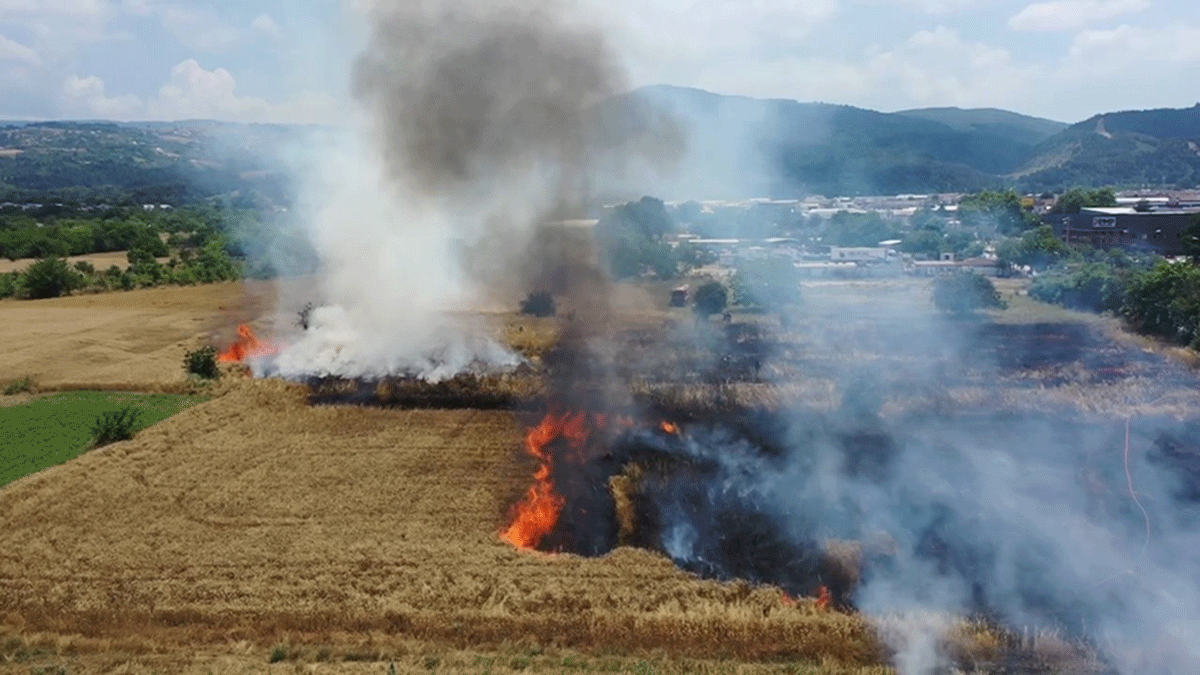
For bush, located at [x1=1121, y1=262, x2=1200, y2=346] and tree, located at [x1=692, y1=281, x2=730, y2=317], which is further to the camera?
tree, located at [x1=692, y1=281, x2=730, y2=317]

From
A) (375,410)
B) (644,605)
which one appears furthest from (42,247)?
(644,605)

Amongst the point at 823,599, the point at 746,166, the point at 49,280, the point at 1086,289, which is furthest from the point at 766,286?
the point at 746,166

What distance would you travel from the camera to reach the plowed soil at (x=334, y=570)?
1445 centimetres

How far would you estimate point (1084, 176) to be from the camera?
182875 millimetres

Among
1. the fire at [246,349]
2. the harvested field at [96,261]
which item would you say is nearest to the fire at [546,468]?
the fire at [246,349]

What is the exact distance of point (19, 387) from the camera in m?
32.6

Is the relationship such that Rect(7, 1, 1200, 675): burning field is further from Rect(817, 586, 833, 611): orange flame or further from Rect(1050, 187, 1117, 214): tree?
Rect(1050, 187, 1117, 214): tree

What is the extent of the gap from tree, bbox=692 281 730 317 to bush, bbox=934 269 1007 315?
12.5 metres

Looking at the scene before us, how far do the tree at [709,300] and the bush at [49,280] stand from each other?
4803 centimetres

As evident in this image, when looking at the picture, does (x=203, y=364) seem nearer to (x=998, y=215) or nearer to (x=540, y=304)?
(x=540, y=304)

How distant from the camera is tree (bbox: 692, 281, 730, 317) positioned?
141 ft

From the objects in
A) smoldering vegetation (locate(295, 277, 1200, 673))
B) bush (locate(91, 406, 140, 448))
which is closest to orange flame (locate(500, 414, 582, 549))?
smoldering vegetation (locate(295, 277, 1200, 673))

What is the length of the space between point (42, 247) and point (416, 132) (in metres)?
67.0

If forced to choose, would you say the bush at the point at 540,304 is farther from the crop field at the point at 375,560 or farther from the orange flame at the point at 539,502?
the orange flame at the point at 539,502
